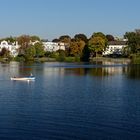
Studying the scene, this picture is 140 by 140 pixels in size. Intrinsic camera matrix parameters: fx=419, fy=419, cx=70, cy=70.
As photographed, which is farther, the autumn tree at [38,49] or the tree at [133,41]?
the autumn tree at [38,49]

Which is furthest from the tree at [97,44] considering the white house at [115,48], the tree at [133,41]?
the white house at [115,48]

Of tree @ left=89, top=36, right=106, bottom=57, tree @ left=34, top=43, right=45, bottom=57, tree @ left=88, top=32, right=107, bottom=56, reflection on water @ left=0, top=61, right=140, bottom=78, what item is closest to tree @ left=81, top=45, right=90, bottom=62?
tree @ left=88, top=32, right=107, bottom=56

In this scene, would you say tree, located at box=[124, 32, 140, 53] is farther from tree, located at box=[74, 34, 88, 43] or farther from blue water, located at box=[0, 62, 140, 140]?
blue water, located at box=[0, 62, 140, 140]

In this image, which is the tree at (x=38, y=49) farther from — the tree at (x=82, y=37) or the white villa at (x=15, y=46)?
the tree at (x=82, y=37)

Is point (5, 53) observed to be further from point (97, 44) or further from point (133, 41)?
point (133, 41)

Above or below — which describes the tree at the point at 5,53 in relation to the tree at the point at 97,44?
below

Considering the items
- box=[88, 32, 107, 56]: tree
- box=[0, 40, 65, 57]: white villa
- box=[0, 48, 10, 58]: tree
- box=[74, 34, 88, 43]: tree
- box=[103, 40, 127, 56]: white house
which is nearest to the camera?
box=[88, 32, 107, 56]: tree

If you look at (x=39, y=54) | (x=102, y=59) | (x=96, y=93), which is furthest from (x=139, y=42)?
(x=96, y=93)

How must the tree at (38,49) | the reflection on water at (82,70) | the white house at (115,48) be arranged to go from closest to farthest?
the reflection on water at (82,70), the tree at (38,49), the white house at (115,48)

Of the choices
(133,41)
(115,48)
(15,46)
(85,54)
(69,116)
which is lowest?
(69,116)

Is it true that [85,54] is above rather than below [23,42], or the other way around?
below

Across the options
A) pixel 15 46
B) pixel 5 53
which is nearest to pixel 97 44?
pixel 5 53

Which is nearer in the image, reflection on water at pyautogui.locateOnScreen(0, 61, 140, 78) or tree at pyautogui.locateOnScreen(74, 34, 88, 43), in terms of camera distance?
reflection on water at pyautogui.locateOnScreen(0, 61, 140, 78)

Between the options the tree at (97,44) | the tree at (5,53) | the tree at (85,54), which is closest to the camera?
the tree at (97,44)
